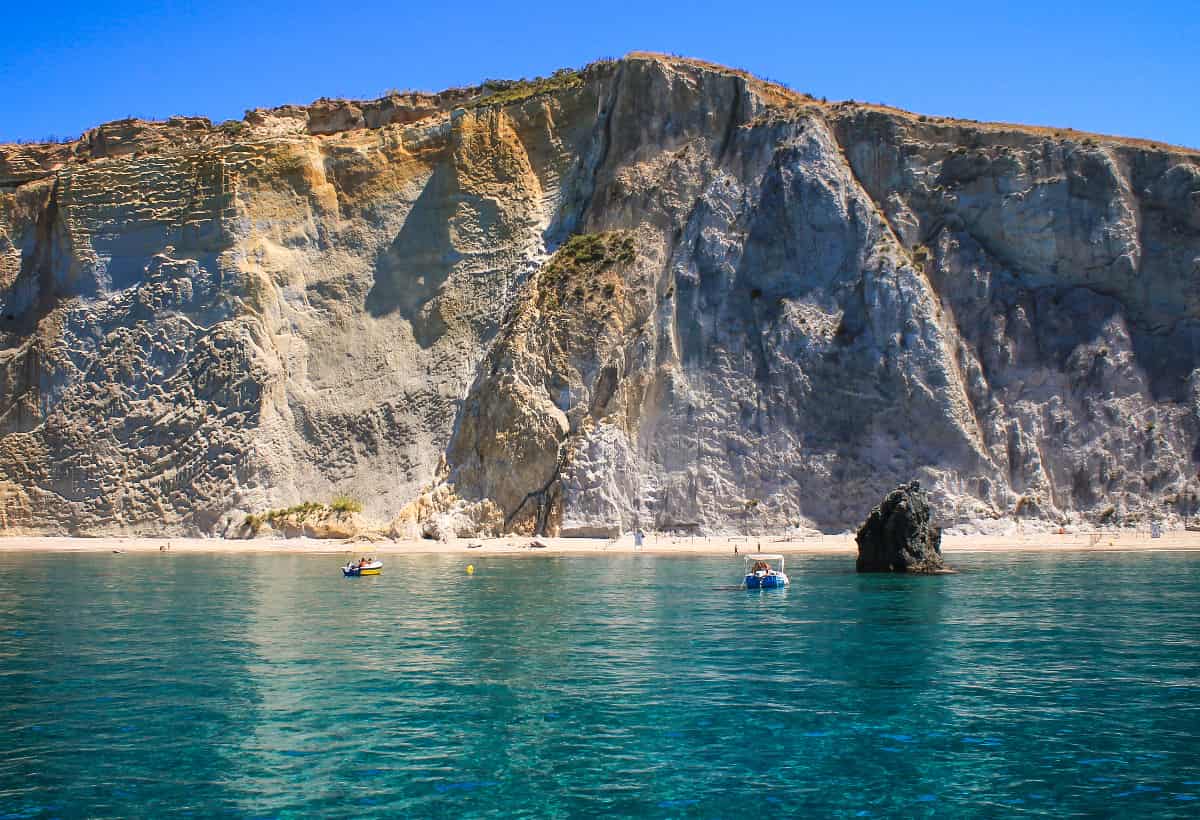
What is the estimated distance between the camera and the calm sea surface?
13406mm

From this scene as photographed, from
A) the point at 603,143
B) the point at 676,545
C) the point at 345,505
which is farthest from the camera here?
the point at 603,143

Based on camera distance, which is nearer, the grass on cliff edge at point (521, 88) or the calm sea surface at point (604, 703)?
the calm sea surface at point (604, 703)

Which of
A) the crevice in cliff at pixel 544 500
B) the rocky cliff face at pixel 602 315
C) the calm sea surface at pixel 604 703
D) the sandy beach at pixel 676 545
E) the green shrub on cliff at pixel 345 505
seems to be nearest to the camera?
the calm sea surface at pixel 604 703

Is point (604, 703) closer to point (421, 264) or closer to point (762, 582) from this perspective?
point (762, 582)

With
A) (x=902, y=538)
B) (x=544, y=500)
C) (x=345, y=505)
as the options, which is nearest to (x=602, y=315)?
(x=544, y=500)

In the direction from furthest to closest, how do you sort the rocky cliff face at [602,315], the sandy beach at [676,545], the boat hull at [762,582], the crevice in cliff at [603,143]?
the crevice in cliff at [603,143], the rocky cliff face at [602,315], the sandy beach at [676,545], the boat hull at [762,582]

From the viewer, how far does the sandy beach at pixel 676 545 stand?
48.6m

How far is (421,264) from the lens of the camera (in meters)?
63.8

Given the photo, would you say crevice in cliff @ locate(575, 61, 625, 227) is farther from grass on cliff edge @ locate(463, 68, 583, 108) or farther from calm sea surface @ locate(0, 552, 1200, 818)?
calm sea surface @ locate(0, 552, 1200, 818)

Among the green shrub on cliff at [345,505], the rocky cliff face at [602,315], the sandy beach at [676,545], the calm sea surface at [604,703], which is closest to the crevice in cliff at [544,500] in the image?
the rocky cliff face at [602,315]

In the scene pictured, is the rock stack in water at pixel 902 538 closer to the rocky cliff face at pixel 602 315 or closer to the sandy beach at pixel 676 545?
the sandy beach at pixel 676 545

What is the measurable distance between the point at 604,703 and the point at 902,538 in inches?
897

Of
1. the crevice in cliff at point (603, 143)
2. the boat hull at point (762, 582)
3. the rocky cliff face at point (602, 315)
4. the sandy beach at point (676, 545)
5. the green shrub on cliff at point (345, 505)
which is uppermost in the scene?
the crevice in cliff at point (603, 143)

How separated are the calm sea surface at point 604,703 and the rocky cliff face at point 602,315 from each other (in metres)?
21.4
